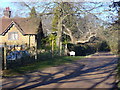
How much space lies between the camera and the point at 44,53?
21844mm

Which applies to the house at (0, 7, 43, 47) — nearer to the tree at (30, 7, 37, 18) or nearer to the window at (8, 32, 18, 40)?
the window at (8, 32, 18, 40)

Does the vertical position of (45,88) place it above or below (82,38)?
below

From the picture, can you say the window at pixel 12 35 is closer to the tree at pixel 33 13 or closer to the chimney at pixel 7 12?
the chimney at pixel 7 12

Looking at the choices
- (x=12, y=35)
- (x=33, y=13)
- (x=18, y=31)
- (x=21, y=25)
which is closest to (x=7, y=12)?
(x=21, y=25)

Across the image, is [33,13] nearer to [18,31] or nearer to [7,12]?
[18,31]

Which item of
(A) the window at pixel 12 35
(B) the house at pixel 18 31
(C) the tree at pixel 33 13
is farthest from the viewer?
(A) the window at pixel 12 35

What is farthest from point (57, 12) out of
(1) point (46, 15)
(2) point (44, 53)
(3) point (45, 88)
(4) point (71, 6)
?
(3) point (45, 88)

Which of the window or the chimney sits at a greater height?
the chimney

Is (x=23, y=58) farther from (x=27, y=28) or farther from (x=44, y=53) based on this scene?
(x=27, y=28)

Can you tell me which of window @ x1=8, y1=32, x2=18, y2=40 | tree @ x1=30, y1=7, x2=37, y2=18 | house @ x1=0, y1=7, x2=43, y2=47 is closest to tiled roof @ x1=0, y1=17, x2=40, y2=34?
house @ x1=0, y1=7, x2=43, y2=47

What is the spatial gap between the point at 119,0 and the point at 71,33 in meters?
29.8

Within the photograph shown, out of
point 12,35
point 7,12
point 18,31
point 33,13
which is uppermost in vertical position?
point 7,12

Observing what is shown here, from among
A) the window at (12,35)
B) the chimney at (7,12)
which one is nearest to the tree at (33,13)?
the window at (12,35)

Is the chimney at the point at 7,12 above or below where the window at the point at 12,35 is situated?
above
